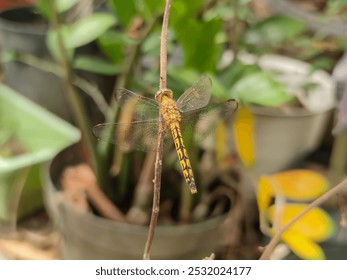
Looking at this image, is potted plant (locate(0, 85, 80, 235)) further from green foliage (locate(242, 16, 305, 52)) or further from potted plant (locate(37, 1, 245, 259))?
green foliage (locate(242, 16, 305, 52))

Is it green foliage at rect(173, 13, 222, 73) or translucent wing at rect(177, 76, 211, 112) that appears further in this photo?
green foliage at rect(173, 13, 222, 73)

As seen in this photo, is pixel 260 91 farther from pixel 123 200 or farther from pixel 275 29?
pixel 123 200

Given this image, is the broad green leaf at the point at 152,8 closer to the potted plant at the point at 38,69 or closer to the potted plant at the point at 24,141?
the potted plant at the point at 24,141

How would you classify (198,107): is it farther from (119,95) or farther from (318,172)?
(318,172)

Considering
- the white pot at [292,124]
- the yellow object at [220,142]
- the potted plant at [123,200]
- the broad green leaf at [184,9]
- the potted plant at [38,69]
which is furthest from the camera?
the potted plant at [38,69]

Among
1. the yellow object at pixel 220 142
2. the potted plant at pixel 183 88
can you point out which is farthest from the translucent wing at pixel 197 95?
the yellow object at pixel 220 142

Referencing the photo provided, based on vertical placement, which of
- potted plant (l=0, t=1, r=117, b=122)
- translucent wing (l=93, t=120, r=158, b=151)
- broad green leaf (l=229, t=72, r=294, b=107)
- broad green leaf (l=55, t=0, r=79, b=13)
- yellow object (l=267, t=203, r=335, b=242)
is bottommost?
yellow object (l=267, t=203, r=335, b=242)

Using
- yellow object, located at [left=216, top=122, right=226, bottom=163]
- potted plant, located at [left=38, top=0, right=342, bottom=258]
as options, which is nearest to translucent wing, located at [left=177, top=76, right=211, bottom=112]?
potted plant, located at [left=38, top=0, right=342, bottom=258]
